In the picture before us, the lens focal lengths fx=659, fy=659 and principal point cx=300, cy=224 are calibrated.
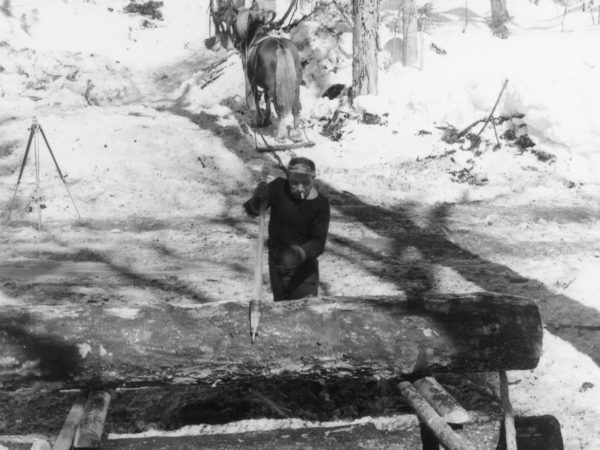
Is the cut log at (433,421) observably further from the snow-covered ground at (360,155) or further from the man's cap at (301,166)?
the man's cap at (301,166)

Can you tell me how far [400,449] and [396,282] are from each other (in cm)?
354

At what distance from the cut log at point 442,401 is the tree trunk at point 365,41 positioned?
426 inches

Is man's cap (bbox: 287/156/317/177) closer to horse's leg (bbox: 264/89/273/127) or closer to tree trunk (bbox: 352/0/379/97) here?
horse's leg (bbox: 264/89/273/127)

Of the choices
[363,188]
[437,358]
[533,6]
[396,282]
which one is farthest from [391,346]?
[533,6]

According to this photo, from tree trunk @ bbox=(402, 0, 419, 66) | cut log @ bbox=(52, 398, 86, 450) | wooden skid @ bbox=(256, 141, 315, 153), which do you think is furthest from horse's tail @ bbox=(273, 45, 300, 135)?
cut log @ bbox=(52, 398, 86, 450)

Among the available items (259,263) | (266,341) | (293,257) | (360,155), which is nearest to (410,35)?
(360,155)

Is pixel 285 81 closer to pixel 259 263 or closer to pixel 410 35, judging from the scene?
pixel 410 35

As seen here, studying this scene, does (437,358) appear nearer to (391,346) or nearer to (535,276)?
(391,346)

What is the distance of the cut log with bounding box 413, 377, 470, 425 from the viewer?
3896 millimetres

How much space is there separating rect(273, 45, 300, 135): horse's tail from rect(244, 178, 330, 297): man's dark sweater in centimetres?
737

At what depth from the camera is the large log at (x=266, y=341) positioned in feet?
14.3

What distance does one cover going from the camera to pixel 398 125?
14.0m

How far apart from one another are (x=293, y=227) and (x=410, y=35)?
35.9ft

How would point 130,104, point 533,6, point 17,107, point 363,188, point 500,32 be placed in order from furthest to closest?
1. point 533,6
2. point 500,32
3. point 130,104
4. point 17,107
5. point 363,188
